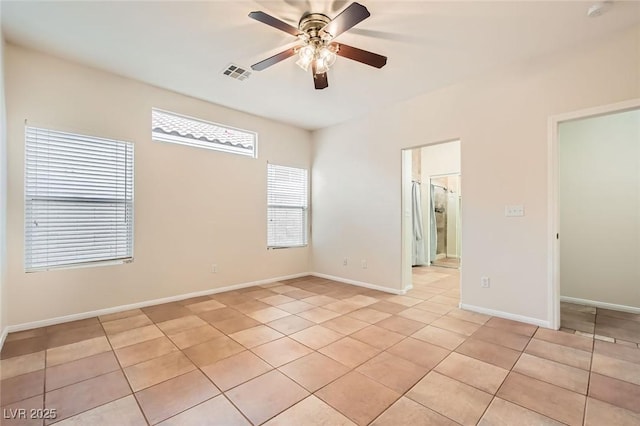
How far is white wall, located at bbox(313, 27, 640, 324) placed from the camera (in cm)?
278

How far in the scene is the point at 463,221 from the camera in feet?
11.7

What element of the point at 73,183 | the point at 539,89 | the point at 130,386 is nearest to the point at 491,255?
the point at 539,89

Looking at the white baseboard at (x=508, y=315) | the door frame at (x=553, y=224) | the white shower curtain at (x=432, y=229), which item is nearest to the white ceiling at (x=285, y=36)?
the door frame at (x=553, y=224)

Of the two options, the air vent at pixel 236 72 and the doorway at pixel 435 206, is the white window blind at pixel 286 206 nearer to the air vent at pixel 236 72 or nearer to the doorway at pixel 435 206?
the air vent at pixel 236 72

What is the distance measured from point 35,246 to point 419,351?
3979 mm

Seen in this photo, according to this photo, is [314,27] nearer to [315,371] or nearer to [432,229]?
[315,371]

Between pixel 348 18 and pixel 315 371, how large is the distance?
102 inches

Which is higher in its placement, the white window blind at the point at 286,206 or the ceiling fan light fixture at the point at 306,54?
the ceiling fan light fixture at the point at 306,54

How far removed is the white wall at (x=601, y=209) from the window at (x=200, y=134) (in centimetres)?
437

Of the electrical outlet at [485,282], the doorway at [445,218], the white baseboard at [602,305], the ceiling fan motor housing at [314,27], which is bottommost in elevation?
the white baseboard at [602,305]

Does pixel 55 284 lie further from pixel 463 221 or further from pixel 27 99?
pixel 463 221

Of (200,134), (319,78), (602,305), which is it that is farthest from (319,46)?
(602,305)

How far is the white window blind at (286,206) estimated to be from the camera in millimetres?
5055

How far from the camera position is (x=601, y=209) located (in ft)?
11.9
